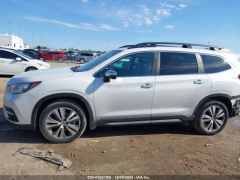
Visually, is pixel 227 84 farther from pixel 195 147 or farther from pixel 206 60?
pixel 195 147

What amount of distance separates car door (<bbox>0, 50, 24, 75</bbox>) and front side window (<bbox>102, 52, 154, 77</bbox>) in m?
10.6

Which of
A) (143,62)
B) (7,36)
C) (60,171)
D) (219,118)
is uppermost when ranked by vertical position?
(7,36)

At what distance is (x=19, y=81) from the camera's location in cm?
546

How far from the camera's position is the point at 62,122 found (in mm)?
5531

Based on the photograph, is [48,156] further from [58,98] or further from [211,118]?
[211,118]

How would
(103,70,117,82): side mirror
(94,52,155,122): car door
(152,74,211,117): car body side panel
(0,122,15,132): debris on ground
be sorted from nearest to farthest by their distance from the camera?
(103,70,117,82): side mirror, (94,52,155,122): car door, (152,74,211,117): car body side panel, (0,122,15,132): debris on ground

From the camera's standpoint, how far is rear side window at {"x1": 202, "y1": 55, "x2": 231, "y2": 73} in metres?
6.34

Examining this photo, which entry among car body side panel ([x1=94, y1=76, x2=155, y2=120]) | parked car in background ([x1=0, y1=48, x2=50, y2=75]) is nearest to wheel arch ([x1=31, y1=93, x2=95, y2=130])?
car body side panel ([x1=94, y1=76, x2=155, y2=120])

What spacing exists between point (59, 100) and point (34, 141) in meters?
0.93

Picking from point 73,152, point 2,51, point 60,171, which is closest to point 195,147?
point 73,152

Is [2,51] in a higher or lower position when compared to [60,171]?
higher

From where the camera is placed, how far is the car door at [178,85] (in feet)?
19.5

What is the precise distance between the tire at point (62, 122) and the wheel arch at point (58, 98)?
0.08 meters

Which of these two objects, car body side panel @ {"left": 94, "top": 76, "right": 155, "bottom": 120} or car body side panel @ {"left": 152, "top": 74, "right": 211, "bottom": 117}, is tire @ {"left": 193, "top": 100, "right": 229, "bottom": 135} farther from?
car body side panel @ {"left": 94, "top": 76, "right": 155, "bottom": 120}
